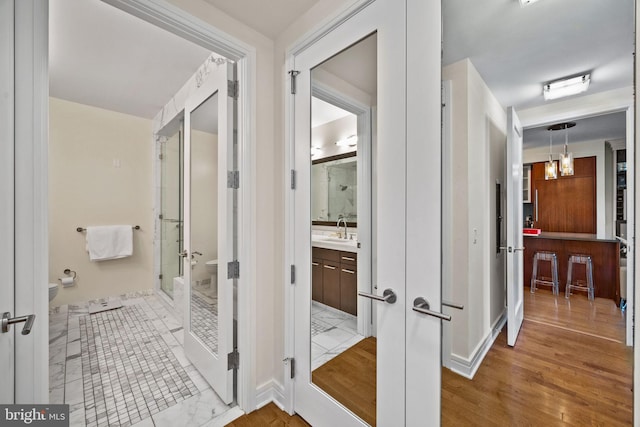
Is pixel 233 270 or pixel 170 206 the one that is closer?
pixel 233 270

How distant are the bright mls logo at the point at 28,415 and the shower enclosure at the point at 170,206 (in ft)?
5.98

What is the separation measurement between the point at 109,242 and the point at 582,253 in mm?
4833

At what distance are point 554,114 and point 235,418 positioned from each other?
2.23m

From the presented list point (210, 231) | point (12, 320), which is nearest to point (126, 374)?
point (210, 231)

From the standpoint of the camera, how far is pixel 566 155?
2.95 feet

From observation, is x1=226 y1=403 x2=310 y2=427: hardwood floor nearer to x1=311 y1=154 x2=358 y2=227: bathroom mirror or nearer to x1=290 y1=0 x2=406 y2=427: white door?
x1=290 y1=0 x2=406 y2=427: white door

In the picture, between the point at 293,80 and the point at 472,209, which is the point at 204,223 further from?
the point at 472,209

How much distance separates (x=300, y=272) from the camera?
1.62m

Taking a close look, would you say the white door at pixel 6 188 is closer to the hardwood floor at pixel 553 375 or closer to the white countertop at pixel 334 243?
the white countertop at pixel 334 243

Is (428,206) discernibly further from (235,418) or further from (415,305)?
(235,418)

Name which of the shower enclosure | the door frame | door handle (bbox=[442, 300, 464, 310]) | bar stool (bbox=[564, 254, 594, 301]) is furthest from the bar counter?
the shower enclosure

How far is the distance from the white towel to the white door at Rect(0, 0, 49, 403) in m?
3.32

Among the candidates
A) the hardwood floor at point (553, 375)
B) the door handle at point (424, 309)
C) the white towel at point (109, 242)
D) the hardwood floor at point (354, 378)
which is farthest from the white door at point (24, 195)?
the white towel at point (109, 242)

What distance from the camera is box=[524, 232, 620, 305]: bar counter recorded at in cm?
83
